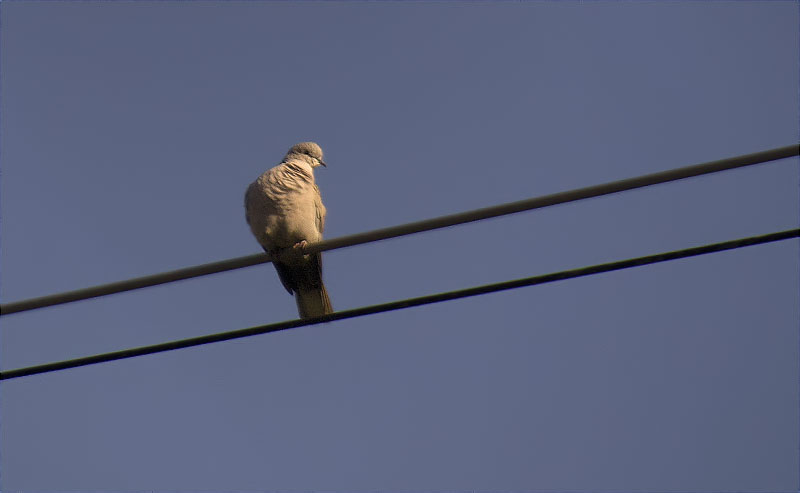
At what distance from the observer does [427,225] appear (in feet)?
13.0

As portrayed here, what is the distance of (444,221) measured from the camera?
3.95 meters

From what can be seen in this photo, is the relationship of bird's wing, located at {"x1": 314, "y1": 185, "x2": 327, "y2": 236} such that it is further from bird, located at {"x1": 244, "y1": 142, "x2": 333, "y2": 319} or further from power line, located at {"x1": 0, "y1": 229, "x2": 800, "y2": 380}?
power line, located at {"x1": 0, "y1": 229, "x2": 800, "y2": 380}

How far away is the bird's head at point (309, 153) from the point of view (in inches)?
291

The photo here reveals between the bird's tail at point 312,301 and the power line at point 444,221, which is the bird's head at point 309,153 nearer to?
the bird's tail at point 312,301

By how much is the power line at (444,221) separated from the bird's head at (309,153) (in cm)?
319

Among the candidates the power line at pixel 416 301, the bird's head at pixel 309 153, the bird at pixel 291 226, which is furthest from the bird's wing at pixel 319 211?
the power line at pixel 416 301

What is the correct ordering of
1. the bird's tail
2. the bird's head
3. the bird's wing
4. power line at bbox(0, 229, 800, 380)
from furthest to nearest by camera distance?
the bird's head, the bird's wing, the bird's tail, power line at bbox(0, 229, 800, 380)

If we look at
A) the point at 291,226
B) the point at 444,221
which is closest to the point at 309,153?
the point at 291,226

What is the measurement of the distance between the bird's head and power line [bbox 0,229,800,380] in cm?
317

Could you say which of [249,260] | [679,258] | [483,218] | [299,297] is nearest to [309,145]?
[299,297]

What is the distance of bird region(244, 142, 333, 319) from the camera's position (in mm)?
6465

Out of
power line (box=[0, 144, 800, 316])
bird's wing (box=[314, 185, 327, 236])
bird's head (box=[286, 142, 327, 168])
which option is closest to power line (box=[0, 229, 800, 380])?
power line (box=[0, 144, 800, 316])

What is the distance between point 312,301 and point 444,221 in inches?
114

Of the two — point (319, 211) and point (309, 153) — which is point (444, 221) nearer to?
point (319, 211)
